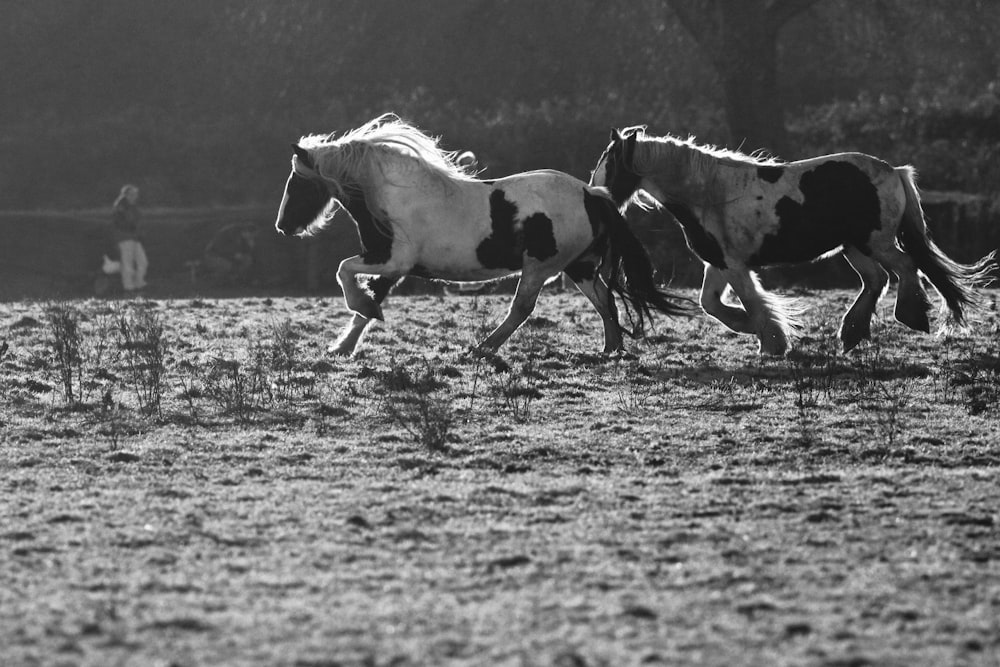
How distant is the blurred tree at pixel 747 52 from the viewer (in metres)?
24.5

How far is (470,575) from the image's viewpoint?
4980 millimetres

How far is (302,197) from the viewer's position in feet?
37.8

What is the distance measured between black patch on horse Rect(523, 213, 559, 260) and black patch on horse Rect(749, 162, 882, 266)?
1538mm

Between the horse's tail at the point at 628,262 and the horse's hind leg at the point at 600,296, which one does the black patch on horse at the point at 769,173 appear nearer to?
the horse's tail at the point at 628,262

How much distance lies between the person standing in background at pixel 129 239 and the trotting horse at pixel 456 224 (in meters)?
12.9

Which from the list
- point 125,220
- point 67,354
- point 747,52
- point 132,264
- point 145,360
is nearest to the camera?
point 67,354

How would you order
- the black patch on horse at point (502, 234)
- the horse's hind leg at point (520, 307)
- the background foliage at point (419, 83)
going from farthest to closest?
the background foliage at point (419, 83) → the horse's hind leg at point (520, 307) → the black patch on horse at point (502, 234)

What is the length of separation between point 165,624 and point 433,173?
7.05m

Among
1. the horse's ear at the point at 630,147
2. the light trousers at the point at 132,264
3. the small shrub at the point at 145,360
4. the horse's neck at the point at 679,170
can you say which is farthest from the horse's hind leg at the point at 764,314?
the light trousers at the point at 132,264

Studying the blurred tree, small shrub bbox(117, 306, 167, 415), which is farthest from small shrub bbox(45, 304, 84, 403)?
the blurred tree

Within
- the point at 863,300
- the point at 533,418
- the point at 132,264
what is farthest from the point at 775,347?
the point at 132,264

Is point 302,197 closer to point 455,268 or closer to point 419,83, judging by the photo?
point 455,268

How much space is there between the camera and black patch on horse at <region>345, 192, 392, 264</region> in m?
11.1

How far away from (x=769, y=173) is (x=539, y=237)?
1.77m
